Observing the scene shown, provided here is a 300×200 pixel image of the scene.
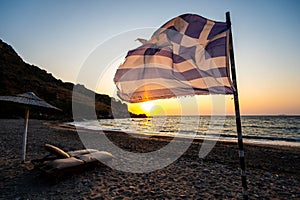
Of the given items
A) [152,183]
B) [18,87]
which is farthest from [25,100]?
[18,87]

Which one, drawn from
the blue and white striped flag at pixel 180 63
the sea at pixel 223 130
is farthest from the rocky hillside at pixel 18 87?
the blue and white striped flag at pixel 180 63

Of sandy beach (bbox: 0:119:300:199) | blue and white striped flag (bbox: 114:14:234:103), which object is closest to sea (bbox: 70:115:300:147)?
sandy beach (bbox: 0:119:300:199)

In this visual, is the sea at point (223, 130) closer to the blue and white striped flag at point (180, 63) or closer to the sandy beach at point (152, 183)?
the sandy beach at point (152, 183)

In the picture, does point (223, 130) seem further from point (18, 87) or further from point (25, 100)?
point (18, 87)

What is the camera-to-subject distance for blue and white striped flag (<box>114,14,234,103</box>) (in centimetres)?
275

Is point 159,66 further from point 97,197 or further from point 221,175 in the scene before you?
point 221,175

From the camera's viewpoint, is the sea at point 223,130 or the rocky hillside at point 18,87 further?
the rocky hillside at point 18,87

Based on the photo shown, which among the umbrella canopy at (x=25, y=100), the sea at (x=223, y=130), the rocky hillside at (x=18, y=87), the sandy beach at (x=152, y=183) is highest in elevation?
the rocky hillside at (x=18, y=87)

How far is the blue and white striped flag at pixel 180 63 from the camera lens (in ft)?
9.01

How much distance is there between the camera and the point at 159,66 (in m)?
3.12

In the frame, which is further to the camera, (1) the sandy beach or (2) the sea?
(2) the sea

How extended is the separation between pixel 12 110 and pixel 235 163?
5687cm

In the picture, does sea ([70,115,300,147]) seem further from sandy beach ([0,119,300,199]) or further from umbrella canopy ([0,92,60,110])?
umbrella canopy ([0,92,60,110])

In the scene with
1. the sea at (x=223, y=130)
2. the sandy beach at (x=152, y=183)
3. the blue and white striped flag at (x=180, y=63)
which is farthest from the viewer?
the sea at (x=223, y=130)
